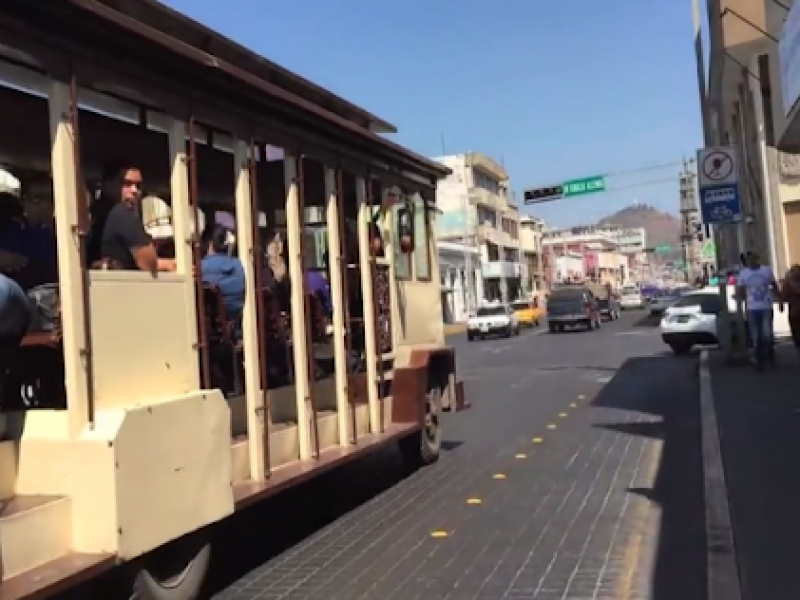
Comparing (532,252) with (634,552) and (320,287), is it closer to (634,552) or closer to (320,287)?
(320,287)

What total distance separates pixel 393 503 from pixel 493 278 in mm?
76440

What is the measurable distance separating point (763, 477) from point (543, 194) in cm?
4075

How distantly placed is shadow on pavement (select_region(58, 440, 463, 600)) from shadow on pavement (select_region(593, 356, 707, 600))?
2.25 meters

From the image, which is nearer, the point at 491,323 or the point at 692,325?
the point at 692,325

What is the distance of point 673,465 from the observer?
9.05 metres

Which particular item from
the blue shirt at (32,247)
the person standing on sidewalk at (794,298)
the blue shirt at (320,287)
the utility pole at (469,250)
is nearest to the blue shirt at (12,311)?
the blue shirt at (32,247)

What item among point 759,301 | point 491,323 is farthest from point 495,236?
point 759,301

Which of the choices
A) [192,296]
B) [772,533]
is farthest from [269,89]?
[772,533]

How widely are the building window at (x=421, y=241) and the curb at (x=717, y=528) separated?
292cm

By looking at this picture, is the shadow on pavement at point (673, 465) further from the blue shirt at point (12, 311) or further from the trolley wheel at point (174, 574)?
the blue shirt at point (12, 311)

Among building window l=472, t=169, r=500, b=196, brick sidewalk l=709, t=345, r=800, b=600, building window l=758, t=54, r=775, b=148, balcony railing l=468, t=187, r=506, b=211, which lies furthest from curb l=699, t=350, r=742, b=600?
building window l=472, t=169, r=500, b=196

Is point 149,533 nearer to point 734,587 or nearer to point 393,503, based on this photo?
point 734,587

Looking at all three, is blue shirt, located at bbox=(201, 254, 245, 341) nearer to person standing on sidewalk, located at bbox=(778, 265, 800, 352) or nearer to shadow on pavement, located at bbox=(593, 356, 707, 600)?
shadow on pavement, located at bbox=(593, 356, 707, 600)

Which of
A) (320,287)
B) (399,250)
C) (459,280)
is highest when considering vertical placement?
(459,280)
